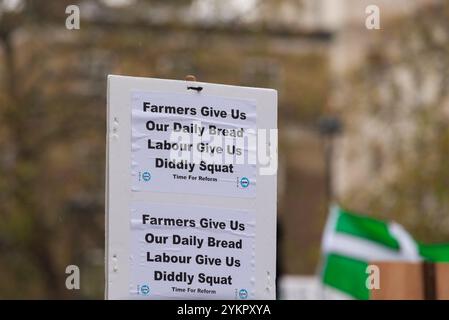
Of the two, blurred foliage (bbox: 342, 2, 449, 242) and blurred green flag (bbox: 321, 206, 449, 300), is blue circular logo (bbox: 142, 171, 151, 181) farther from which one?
blurred foliage (bbox: 342, 2, 449, 242)

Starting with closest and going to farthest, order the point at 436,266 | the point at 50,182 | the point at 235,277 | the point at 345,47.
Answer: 1. the point at 235,277
2. the point at 436,266
3. the point at 50,182
4. the point at 345,47

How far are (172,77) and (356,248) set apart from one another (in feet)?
30.3

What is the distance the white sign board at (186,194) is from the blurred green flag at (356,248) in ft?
30.9

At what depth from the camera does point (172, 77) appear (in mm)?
28297

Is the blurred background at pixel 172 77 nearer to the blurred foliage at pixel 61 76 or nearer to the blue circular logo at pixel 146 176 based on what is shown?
the blurred foliage at pixel 61 76

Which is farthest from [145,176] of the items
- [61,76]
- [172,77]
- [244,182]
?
[61,76]

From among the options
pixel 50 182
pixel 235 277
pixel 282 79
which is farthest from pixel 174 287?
pixel 282 79

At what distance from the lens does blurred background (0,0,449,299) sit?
29.3 m

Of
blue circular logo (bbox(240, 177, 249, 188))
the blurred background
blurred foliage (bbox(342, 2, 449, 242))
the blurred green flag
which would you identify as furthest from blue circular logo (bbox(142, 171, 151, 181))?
blurred foliage (bbox(342, 2, 449, 242))

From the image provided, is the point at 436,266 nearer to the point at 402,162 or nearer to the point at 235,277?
the point at 235,277

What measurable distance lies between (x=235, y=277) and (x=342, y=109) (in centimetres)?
2967

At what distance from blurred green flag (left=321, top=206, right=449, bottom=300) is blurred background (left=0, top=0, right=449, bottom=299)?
50.4 inches

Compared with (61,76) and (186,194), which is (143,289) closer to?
(186,194)

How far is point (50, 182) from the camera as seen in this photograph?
3400 cm
